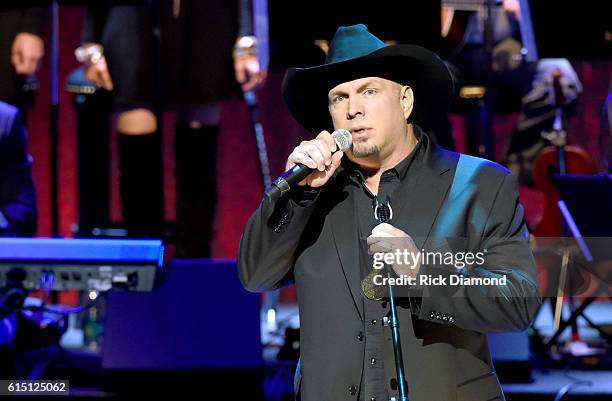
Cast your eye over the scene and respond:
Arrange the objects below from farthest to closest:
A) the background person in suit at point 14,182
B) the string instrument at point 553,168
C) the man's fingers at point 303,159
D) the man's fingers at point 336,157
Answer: the string instrument at point 553,168 → the background person in suit at point 14,182 → the man's fingers at point 336,157 → the man's fingers at point 303,159

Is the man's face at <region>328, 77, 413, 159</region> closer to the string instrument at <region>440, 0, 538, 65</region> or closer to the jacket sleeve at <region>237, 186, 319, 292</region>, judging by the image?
the jacket sleeve at <region>237, 186, 319, 292</region>

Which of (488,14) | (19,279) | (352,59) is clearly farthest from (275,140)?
(352,59)

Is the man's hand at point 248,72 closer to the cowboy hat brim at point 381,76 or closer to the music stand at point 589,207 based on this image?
the music stand at point 589,207

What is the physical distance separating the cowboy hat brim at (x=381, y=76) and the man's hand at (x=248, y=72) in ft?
7.74

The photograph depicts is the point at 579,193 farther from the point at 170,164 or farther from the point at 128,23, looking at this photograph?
the point at 170,164

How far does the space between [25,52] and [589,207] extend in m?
3.54

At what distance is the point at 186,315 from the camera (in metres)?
4.60

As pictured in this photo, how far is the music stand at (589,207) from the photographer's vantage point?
429 centimetres

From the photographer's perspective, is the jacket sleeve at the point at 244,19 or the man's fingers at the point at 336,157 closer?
Result: the man's fingers at the point at 336,157

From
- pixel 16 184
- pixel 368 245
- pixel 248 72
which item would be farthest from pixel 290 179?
pixel 248 72

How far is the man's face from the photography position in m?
2.92

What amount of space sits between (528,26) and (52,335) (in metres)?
3.10

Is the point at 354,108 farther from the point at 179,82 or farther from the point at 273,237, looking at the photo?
the point at 179,82

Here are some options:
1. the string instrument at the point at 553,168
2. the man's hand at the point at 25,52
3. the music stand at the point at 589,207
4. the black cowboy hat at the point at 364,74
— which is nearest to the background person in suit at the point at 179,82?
the man's hand at the point at 25,52
